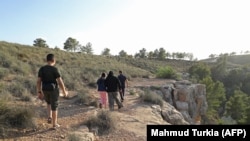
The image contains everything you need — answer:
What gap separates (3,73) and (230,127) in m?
14.5

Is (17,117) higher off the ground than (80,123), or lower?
higher

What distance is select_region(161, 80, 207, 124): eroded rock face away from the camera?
83.0 ft

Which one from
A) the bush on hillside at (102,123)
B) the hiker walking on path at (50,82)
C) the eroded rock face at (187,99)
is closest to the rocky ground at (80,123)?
the bush on hillside at (102,123)

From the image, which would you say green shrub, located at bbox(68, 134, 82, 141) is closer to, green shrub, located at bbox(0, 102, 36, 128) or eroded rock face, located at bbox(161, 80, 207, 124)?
green shrub, located at bbox(0, 102, 36, 128)

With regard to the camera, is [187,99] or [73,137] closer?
[73,137]

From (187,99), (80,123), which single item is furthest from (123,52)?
(80,123)

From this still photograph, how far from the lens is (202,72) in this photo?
5806 cm

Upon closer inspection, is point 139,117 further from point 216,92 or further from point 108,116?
point 216,92

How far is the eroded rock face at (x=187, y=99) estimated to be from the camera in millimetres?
25297

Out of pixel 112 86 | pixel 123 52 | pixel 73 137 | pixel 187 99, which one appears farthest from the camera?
pixel 123 52

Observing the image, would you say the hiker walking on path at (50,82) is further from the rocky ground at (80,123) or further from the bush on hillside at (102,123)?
the bush on hillside at (102,123)

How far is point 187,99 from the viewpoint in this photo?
2662cm

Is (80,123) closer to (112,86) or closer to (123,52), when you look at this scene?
(112,86)

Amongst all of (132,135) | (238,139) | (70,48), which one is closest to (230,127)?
(238,139)
